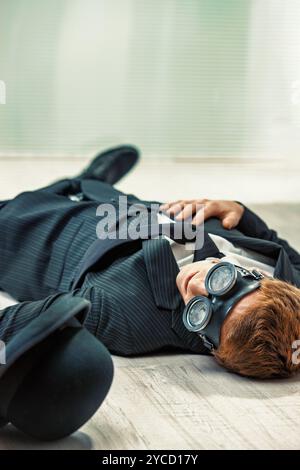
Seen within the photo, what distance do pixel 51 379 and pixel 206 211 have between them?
910 mm

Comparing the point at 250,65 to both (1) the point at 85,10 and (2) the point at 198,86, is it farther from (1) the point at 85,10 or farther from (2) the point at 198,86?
(1) the point at 85,10

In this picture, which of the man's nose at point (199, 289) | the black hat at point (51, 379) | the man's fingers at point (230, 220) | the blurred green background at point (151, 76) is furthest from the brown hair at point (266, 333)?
the blurred green background at point (151, 76)

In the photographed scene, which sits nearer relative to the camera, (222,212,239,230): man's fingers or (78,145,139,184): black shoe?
(222,212,239,230): man's fingers

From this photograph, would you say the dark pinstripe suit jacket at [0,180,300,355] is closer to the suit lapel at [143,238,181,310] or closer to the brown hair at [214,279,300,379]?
the suit lapel at [143,238,181,310]

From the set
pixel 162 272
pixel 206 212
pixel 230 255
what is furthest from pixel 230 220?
pixel 162 272

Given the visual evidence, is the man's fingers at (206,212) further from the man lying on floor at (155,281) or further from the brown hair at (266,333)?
the brown hair at (266,333)

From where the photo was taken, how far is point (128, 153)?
3.14 meters

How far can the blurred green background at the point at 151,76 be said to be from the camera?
4.52 meters

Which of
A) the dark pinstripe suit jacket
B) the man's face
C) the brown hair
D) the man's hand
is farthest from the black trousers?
the brown hair

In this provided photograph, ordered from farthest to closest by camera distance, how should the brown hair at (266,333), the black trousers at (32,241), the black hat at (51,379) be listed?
the black trousers at (32,241) < the brown hair at (266,333) < the black hat at (51,379)

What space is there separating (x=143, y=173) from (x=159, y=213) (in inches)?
92.2

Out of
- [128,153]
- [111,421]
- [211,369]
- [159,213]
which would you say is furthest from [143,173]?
[111,421]

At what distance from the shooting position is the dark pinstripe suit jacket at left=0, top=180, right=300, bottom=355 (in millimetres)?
1901

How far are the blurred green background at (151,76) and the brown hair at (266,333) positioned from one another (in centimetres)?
294
